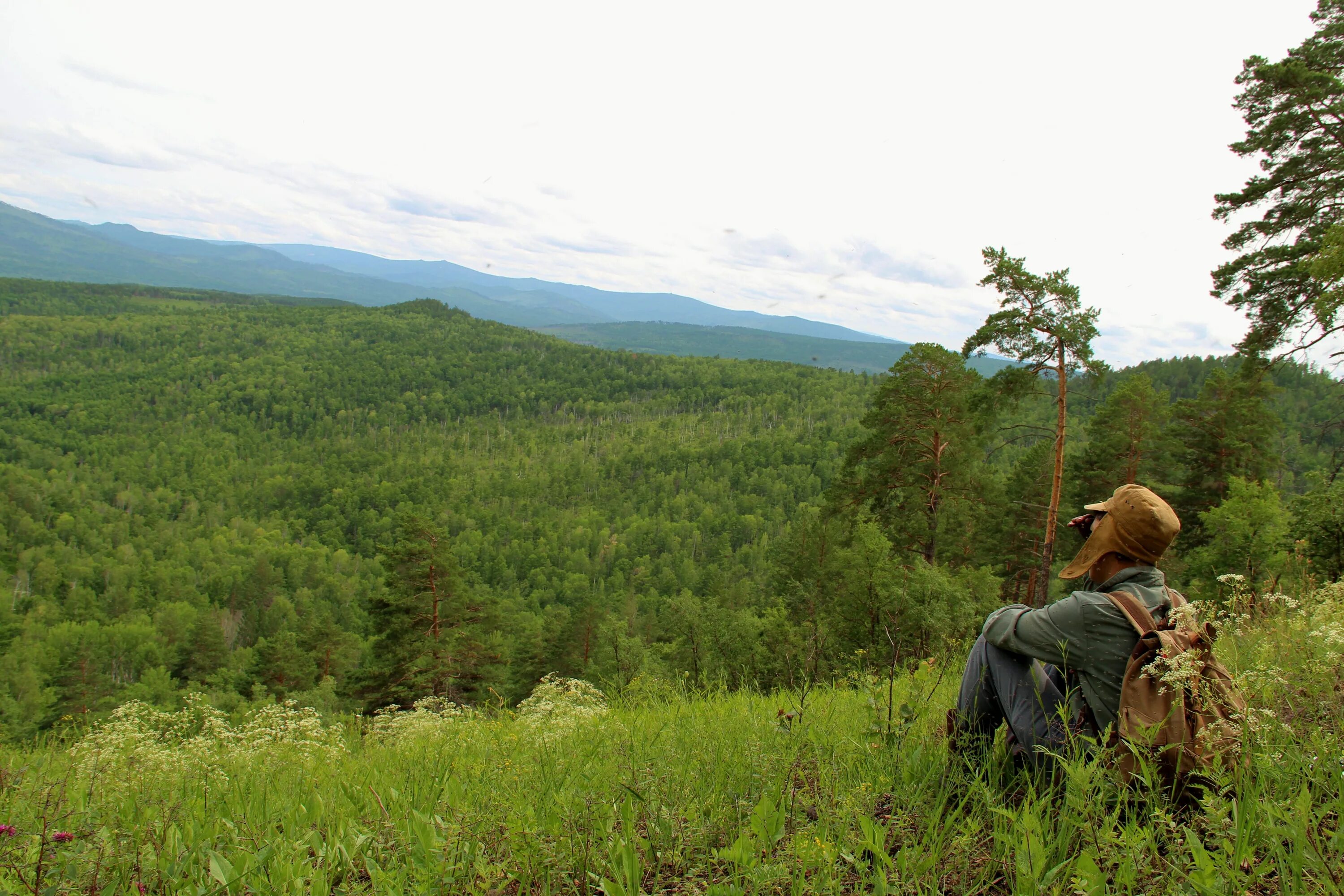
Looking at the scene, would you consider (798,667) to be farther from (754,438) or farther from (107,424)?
(107,424)

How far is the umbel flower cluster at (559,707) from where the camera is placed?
3729 millimetres

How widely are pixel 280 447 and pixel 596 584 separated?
4080 inches

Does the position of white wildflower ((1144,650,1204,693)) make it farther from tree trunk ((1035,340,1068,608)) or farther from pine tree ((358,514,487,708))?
pine tree ((358,514,487,708))

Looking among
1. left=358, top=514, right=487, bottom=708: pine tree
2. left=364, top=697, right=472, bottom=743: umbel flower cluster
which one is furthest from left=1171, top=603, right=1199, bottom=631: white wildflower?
left=358, top=514, right=487, bottom=708: pine tree

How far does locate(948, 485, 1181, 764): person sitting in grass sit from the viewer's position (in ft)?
7.51

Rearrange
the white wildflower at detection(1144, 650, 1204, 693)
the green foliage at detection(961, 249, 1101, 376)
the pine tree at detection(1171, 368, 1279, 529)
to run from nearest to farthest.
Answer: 1. the white wildflower at detection(1144, 650, 1204, 693)
2. the green foliage at detection(961, 249, 1101, 376)
3. the pine tree at detection(1171, 368, 1279, 529)

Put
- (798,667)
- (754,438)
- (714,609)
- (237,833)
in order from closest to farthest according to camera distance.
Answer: (237,833) → (798,667) → (714,609) → (754,438)

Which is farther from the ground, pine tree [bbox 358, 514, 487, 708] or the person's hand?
the person's hand

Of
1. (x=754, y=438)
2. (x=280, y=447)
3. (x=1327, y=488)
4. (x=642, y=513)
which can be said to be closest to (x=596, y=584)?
(x=642, y=513)

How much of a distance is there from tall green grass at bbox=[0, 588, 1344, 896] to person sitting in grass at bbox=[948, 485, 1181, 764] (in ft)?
0.49

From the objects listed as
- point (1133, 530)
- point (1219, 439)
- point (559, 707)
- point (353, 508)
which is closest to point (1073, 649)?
point (1133, 530)

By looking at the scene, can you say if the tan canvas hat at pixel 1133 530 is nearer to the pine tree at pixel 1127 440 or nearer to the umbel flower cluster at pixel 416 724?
the umbel flower cluster at pixel 416 724

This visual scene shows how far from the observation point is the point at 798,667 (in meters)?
12.6

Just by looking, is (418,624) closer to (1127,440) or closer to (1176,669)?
(1176,669)
